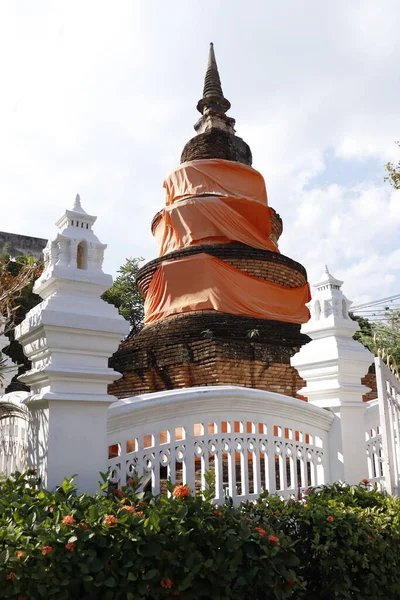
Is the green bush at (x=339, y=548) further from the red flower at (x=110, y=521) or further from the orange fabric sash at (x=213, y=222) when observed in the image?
the orange fabric sash at (x=213, y=222)

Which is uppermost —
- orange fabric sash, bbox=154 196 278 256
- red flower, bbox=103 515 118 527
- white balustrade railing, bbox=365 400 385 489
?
orange fabric sash, bbox=154 196 278 256

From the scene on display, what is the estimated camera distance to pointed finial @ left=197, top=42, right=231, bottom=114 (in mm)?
17609

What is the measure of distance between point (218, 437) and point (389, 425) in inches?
61.6

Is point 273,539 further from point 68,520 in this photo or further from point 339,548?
point 68,520

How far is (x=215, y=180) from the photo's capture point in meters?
14.5

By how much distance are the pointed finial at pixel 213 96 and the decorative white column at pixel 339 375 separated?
45.6ft

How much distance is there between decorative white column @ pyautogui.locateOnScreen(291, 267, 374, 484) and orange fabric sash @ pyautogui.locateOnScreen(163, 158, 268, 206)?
9.88 meters

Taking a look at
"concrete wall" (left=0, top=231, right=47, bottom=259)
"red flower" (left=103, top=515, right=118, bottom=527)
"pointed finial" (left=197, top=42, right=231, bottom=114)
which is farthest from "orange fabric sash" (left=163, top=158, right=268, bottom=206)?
"concrete wall" (left=0, top=231, right=47, bottom=259)

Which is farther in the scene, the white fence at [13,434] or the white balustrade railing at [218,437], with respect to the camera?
the white fence at [13,434]

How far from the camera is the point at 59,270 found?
3.57m

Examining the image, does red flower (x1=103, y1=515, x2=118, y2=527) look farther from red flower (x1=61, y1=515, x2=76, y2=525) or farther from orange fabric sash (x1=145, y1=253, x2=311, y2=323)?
orange fabric sash (x1=145, y1=253, x2=311, y2=323)

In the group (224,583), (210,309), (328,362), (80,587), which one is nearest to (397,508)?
(328,362)

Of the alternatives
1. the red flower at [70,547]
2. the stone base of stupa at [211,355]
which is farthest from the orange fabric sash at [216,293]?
the red flower at [70,547]

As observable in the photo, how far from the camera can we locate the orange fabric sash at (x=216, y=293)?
11.7 m
